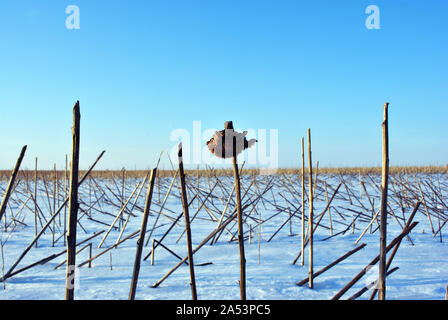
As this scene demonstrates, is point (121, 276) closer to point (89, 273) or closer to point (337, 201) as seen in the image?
point (89, 273)

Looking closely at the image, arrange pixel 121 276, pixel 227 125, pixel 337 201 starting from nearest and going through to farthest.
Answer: pixel 227 125 → pixel 121 276 → pixel 337 201

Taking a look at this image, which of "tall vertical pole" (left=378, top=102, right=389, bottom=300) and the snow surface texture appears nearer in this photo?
"tall vertical pole" (left=378, top=102, right=389, bottom=300)

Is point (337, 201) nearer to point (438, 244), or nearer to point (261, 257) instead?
point (438, 244)

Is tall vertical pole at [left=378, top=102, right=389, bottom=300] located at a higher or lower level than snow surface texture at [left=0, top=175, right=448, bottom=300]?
higher

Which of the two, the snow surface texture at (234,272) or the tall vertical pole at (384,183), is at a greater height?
the tall vertical pole at (384,183)

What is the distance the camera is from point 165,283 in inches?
51.5

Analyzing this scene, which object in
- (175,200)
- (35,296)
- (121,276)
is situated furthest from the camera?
(175,200)

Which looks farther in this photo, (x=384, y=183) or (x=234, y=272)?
(x=234, y=272)

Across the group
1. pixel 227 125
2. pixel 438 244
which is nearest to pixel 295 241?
pixel 438 244

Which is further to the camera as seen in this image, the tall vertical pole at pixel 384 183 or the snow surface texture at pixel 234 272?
the snow surface texture at pixel 234 272

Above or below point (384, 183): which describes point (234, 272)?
below

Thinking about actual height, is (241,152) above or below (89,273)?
above
